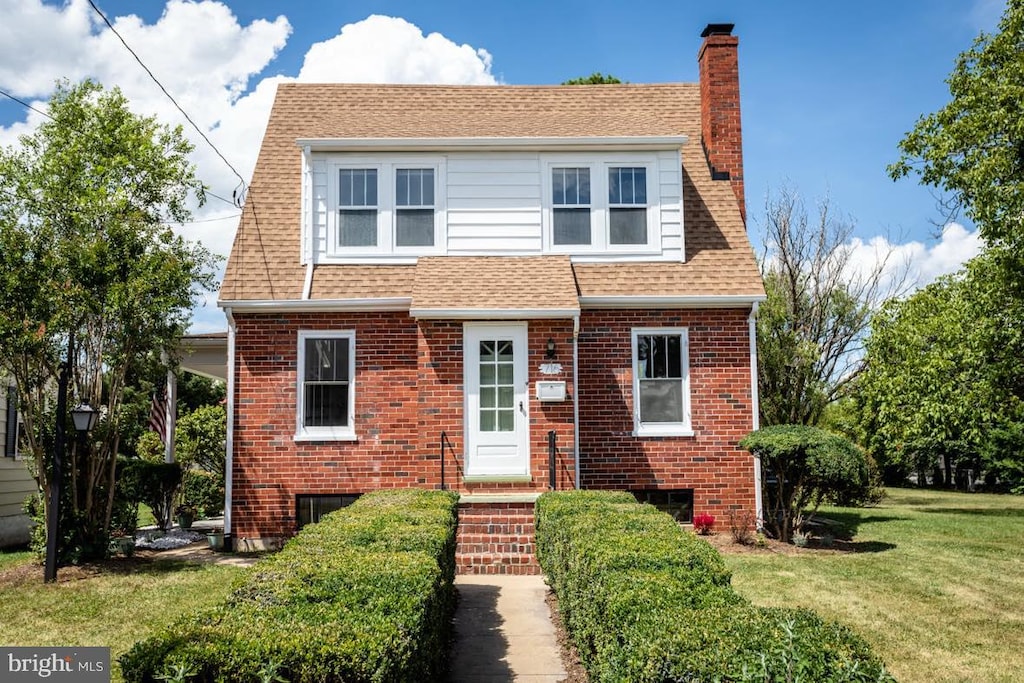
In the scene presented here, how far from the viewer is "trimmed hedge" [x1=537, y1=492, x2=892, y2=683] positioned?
304 cm

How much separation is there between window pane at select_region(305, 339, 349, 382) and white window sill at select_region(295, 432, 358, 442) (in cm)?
82

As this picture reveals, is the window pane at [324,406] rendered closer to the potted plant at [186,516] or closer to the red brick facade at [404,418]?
the red brick facade at [404,418]

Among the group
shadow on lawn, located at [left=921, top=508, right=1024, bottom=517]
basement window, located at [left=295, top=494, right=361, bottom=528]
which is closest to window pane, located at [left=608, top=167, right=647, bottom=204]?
basement window, located at [left=295, top=494, right=361, bottom=528]

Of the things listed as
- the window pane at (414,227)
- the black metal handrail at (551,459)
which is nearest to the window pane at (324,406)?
the window pane at (414,227)

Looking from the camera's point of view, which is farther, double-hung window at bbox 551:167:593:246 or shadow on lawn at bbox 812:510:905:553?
double-hung window at bbox 551:167:593:246

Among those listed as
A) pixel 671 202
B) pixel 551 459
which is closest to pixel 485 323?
pixel 551 459

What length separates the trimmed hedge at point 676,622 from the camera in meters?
3.04

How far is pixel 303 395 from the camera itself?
510 inches

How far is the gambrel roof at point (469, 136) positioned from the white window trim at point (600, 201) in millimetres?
295

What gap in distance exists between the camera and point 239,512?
12805 mm

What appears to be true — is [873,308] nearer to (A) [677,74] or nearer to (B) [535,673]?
(A) [677,74]

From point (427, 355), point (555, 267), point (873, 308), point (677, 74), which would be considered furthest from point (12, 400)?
point (873, 308)

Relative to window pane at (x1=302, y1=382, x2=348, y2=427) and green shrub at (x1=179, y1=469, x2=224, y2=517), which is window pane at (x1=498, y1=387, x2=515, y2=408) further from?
green shrub at (x1=179, y1=469, x2=224, y2=517)

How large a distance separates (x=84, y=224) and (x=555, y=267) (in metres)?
6.62
